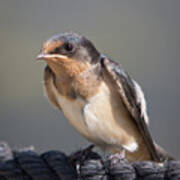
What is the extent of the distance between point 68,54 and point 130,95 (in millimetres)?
231

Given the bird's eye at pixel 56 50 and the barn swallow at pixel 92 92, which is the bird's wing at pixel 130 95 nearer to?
the barn swallow at pixel 92 92

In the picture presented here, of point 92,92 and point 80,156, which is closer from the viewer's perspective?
point 80,156

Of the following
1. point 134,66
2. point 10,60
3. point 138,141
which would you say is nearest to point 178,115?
point 134,66

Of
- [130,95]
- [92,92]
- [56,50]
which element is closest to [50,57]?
[56,50]

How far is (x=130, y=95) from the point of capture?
7.09ft

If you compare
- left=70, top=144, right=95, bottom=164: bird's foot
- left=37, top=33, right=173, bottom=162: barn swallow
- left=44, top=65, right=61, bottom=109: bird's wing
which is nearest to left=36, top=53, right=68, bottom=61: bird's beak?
left=37, top=33, right=173, bottom=162: barn swallow

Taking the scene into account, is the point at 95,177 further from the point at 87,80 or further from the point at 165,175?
the point at 87,80

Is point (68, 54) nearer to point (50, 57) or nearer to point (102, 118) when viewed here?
point (50, 57)

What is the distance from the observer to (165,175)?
1585 millimetres

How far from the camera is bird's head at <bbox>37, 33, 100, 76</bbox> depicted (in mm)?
2033

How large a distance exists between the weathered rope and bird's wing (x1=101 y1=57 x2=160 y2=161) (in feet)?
1.57

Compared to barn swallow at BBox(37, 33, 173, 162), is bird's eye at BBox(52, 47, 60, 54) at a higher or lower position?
higher

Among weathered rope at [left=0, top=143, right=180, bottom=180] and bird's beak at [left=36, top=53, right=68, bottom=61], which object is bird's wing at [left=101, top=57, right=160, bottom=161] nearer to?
bird's beak at [left=36, top=53, right=68, bottom=61]

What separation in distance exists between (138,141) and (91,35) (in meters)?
2.73
